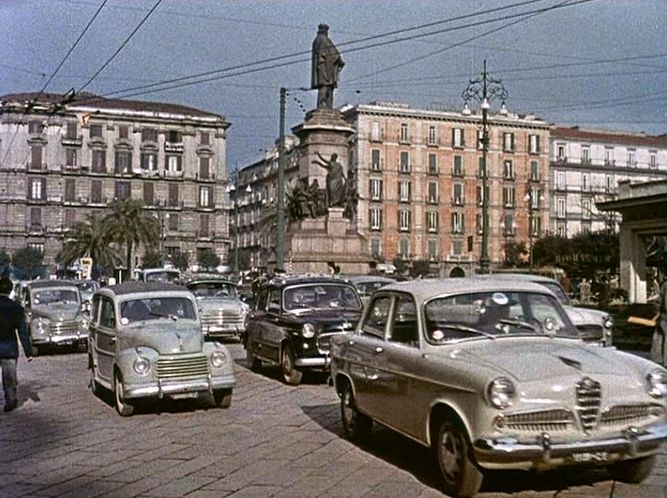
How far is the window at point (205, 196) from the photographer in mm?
105062

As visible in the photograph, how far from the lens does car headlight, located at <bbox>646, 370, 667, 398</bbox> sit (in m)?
6.69

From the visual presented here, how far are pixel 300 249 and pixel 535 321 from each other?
85.1 ft

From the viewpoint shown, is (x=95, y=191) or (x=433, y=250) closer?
(x=433, y=250)

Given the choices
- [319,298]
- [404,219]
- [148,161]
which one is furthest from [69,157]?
[319,298]

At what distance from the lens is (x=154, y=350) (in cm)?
1145

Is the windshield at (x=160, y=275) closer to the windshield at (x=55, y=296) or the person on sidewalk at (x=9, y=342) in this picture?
the windshield at (x=55, y=296)

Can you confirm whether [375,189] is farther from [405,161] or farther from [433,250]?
[433,250]

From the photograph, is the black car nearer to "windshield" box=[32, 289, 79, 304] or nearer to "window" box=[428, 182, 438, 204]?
"windshield" box=[32, 289, 79, 304]

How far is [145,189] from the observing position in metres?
103

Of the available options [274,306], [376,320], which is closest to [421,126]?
[274,306]

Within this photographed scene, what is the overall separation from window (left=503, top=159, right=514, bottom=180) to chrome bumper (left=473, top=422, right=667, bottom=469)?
8689cm

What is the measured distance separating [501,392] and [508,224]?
87494 millimetres

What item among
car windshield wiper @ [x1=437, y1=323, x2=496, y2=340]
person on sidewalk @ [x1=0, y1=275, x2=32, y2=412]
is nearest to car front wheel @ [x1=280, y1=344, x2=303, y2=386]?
person on sidewalk @ [x1=0, y1=275, x2=32, y2=412]

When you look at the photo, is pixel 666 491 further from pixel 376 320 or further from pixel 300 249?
pixel 300 249
